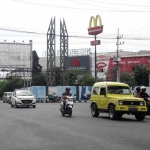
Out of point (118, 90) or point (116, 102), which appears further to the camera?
point (118, 90)

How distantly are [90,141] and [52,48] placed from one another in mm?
59361

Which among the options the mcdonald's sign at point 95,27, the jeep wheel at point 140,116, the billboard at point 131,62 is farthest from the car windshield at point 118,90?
Result: the billboard at point 131,62

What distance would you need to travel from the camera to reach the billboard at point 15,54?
3278 inches

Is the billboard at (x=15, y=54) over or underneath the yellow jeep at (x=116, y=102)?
over

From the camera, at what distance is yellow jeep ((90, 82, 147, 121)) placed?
1870 cm

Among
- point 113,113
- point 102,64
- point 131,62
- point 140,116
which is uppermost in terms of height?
point 131,62

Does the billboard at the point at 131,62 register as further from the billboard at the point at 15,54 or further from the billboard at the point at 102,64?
the billboard at the point at 15,54

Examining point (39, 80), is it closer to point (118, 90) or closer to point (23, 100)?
point (23, 100)

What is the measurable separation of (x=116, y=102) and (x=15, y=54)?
67.7m

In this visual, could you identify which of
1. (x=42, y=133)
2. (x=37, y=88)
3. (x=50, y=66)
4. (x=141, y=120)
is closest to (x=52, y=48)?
(x=50, y=66)

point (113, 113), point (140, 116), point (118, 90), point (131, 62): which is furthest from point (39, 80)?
point (140, 116)

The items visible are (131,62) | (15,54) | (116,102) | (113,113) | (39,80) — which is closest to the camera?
(116,102)

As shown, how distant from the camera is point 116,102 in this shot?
1881 centimetres

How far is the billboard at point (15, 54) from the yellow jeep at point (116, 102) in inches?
2505
